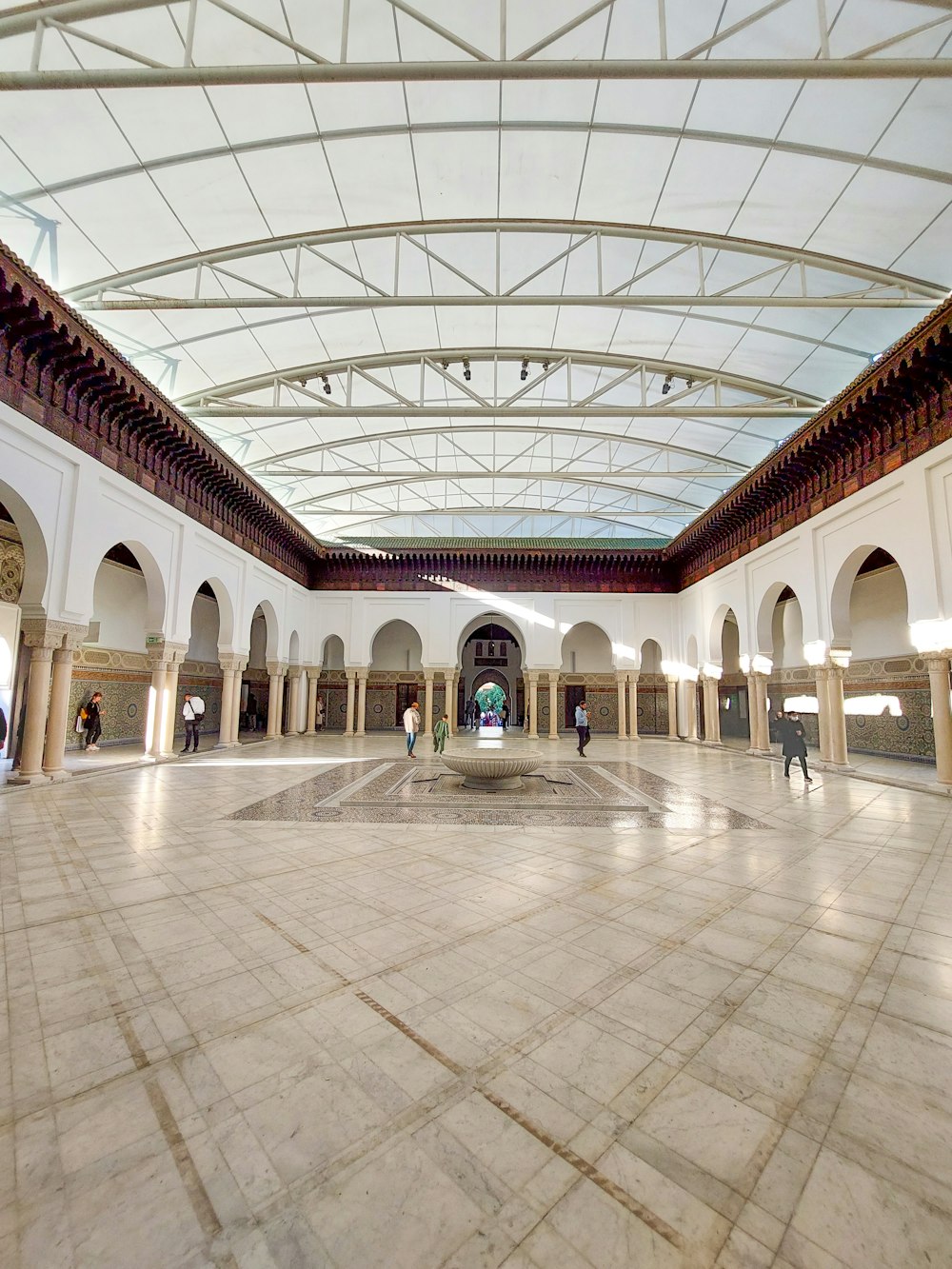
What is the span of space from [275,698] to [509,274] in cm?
1169

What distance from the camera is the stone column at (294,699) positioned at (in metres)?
16.9

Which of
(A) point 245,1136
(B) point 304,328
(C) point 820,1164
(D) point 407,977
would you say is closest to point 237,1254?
(A) point 245,1136

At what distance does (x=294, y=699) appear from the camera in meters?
16.9

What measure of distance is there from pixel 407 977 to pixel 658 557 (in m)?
16.0

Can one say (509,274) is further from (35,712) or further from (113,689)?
(113,689)

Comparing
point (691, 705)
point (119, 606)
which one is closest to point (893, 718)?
point (691, 705)

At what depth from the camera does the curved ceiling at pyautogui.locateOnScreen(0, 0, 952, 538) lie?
548 cm

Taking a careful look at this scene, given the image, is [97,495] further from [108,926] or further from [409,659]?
[409,659]

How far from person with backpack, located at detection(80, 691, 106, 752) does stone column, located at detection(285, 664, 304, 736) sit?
5869mm

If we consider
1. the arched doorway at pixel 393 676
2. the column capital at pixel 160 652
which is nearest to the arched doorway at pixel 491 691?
the arched doorway at pixel 393 676

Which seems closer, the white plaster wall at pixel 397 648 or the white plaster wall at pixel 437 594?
the white plaster wall at pixel 437 594

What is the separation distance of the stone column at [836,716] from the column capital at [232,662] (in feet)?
37.8

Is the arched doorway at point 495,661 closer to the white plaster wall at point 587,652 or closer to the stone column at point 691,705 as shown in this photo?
the white plaster wall at point 587,652

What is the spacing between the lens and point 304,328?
30.6 ft
